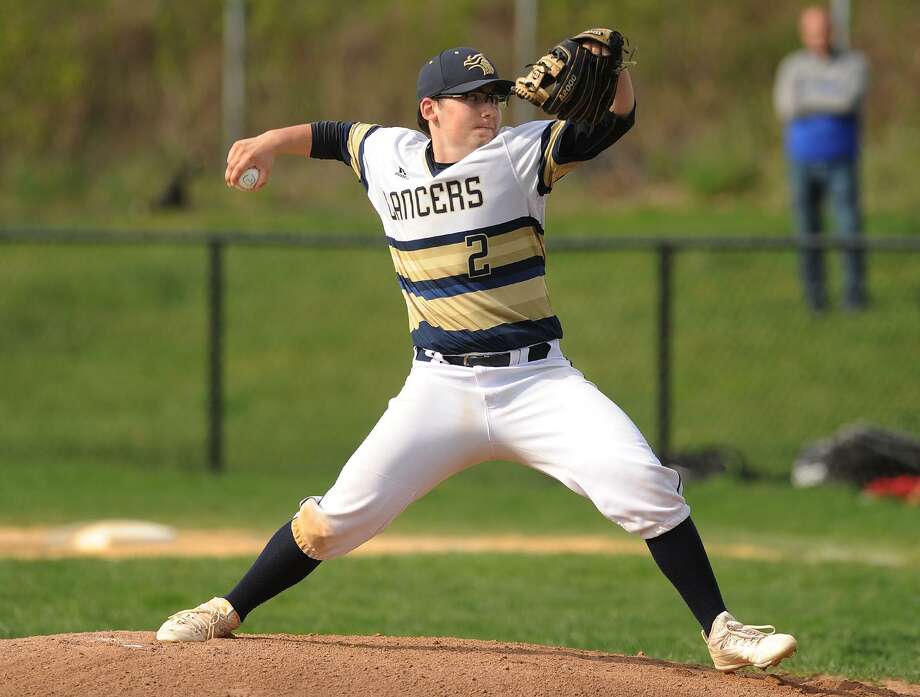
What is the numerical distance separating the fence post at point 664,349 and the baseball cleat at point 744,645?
22.8 feet

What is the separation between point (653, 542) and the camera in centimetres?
491

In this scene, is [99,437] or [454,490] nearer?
[454,490]

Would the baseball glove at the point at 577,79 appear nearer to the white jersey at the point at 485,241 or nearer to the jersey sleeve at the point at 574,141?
the jersey sleeve at the point at 574,141

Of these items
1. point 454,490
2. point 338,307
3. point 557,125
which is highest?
point 557,125

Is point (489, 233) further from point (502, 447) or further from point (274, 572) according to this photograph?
point (274, 572)

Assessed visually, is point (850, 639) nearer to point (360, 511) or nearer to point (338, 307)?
point (360, 511)

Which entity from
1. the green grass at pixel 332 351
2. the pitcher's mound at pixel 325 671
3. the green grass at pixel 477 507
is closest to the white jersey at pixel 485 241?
the pitcher's mound at pixel 325 671

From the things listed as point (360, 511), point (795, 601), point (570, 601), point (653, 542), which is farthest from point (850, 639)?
point (360, 511)

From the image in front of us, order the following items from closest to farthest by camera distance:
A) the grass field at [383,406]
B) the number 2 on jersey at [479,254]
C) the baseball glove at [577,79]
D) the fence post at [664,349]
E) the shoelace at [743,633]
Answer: the baseball glove at [577,79] → the shoelace at [743,633] → the number 2 on jersey at [479,254] → the grass field at [383,406] → the fence post at [664,349]

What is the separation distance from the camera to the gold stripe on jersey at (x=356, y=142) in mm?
5309

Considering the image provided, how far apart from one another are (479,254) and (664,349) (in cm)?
729

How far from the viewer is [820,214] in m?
14.2

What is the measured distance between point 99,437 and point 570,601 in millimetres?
7298

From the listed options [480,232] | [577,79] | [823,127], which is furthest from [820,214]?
[577,79]
